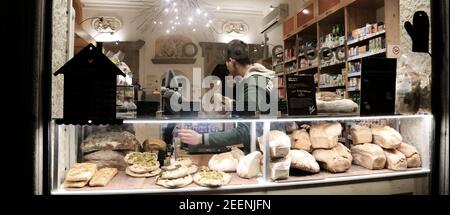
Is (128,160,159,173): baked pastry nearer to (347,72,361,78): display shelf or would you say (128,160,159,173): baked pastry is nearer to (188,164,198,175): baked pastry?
(188,164,198,175): baked pastry

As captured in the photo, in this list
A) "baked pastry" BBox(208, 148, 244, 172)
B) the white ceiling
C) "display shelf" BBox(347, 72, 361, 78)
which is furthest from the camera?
the white ceiling

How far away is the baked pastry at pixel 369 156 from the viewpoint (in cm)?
185

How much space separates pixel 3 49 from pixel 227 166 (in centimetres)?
130

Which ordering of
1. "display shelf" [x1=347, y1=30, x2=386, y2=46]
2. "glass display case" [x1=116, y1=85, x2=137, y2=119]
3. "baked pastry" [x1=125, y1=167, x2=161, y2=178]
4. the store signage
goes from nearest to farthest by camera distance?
1. "glass display case" [x1=116, y1=85, x2=137, y2=119]
2. "baked pastry" [x1=125, y1=167, x2=161, y2=178]
3. the store signage
4. "display shelf" [x1=347, y1=30, x2=386, y2=46]

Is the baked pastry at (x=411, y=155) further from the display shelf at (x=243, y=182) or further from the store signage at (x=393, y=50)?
the store signage at (x=393, y=50)

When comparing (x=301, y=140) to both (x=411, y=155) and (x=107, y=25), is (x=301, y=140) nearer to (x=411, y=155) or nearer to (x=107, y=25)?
(x=411, y=155)

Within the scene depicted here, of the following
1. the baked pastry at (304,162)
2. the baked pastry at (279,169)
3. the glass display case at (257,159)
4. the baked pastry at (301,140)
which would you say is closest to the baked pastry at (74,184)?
the glass display case at (257,159)

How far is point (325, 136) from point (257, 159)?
513 mm

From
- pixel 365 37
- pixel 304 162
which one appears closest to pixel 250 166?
pixel 304 162

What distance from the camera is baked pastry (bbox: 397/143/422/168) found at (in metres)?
1.90

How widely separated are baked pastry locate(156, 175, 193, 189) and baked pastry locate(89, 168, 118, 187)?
0.91 ft

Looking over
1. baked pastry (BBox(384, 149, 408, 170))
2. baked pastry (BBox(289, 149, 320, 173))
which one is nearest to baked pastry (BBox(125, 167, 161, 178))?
baked pastry (BBox(289, 149, 320, 173))
